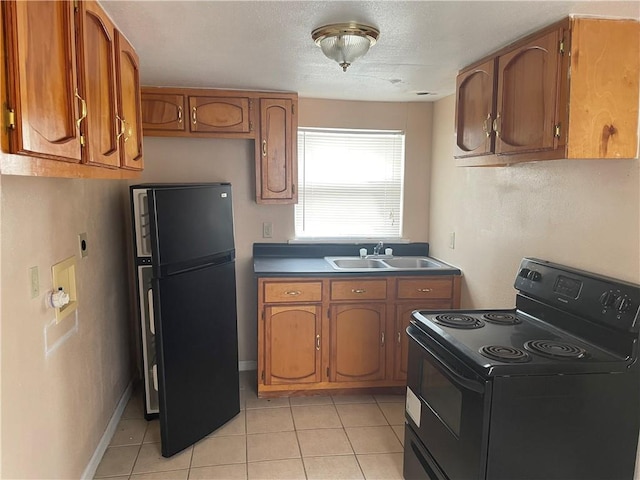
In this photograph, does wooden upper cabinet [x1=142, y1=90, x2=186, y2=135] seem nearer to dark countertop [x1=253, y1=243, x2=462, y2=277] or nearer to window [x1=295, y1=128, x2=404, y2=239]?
window [x1=295, y1=128, x2=404, y2=239]

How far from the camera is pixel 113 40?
6.20ft

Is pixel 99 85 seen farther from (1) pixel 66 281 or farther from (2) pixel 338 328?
(2) pixel 338 328

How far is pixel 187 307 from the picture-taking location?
2639mm

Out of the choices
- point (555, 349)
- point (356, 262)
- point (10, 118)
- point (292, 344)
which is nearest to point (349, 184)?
point (356, 262)

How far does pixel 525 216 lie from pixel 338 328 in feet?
4.73

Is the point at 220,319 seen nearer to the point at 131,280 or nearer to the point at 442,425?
the point at 131,280

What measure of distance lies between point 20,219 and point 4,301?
1.02 ft

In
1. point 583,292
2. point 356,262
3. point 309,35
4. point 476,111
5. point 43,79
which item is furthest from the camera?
point 356,262

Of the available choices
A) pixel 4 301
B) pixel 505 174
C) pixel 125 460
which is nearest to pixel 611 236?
pixel 505 174

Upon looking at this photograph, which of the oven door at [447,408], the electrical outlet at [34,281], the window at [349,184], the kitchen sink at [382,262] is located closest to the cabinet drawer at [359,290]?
the kitchen sink at [382,262]

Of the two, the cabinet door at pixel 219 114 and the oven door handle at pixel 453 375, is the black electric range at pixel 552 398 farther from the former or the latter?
the cabinet door at pixel 219 114

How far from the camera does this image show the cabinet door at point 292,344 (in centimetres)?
322

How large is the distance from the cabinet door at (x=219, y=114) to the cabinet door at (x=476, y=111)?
1.50 m

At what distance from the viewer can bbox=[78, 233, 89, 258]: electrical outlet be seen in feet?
7.83
